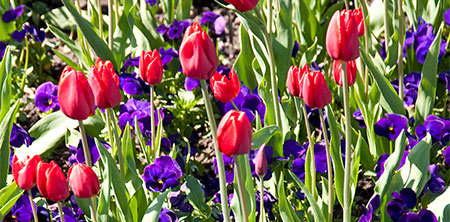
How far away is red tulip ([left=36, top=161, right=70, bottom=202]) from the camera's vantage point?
1.57 m

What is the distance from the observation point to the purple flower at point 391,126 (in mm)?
2332

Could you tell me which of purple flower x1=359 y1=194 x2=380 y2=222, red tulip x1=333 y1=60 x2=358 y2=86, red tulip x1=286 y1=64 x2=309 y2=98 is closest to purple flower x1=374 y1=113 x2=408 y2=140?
purple flower x1=359 y1=194 x2=380 y2=222

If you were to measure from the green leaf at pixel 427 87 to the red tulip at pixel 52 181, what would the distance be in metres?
1.37

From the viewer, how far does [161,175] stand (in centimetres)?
214

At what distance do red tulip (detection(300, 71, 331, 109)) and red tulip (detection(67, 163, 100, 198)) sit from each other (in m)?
0.53

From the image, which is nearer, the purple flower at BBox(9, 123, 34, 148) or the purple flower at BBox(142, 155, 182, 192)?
the purple flower at BBox(142, 155, 182, 192)

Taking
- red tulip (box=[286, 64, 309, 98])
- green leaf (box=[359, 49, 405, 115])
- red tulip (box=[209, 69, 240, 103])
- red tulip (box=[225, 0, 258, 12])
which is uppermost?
red tulip (box=[225, 0, 258, 12])

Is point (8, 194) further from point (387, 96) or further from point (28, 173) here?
point (387, 96)

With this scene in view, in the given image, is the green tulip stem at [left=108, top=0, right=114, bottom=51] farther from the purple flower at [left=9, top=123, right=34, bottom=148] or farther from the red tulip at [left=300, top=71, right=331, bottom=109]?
the red tulip at [left=300, top=71, right=331, bottom=109]

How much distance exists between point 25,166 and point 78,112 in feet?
0.81

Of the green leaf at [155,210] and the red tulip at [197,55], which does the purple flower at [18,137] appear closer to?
the green leaf at [155,210]

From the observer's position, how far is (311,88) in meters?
1.66

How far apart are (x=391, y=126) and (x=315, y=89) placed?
30.6 inches

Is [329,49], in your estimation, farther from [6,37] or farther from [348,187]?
[6,37]
